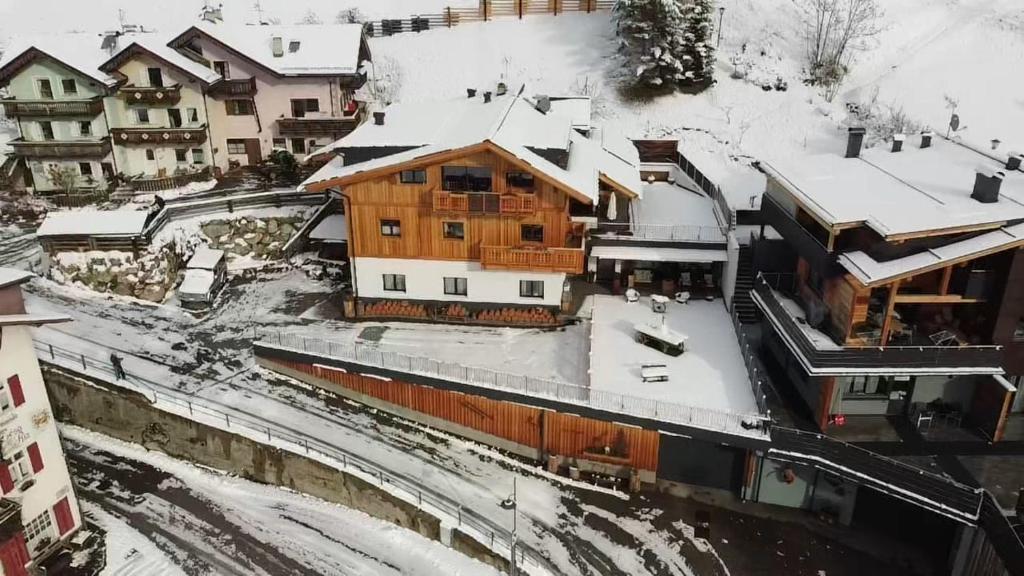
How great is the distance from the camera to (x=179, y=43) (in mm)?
47406

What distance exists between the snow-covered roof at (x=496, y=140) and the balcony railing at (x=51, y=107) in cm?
1948

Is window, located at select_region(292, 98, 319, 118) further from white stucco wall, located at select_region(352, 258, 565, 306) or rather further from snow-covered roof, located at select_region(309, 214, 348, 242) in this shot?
white stucco wall, located at select_region(352, 258, 565, 306)

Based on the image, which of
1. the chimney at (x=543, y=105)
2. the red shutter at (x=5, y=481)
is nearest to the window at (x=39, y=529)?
the red shutter at (x=5, y=481)

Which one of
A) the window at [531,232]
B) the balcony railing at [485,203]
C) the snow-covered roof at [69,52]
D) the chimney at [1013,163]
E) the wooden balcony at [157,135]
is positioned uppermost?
the snow-covered roof at [69,52]

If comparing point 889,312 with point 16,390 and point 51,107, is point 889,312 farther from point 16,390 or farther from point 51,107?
point 51,107

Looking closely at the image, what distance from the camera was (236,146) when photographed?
164 feet

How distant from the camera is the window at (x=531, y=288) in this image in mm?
35281

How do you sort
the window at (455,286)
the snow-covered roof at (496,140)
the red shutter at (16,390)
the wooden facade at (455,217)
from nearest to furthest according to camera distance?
the red shutter at (16,390), the snow-covered roof at (496,140), the wooden facade at (455,217), the window at (455,286)

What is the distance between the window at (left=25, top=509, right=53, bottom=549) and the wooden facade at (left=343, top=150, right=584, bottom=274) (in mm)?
15772

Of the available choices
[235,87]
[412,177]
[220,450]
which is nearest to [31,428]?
[220,450]

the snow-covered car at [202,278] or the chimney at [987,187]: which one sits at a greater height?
the chimney at [987,187]

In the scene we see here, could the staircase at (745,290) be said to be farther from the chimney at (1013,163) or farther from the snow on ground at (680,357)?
the chimney at (1013,163)

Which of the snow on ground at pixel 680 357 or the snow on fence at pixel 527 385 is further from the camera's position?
the snow on ground at pixel 680 357

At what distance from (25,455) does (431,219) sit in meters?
17.7
